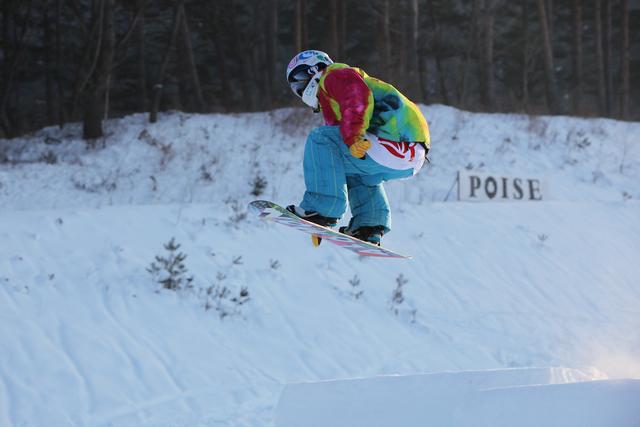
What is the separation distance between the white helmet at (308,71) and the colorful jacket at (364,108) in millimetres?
69

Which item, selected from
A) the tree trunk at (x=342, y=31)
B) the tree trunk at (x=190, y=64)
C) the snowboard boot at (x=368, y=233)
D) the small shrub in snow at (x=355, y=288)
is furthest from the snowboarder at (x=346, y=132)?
the tree trunk at (x=342, y=31)

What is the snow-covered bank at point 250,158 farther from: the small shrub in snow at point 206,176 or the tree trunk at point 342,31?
the tree trunk at point 342,31

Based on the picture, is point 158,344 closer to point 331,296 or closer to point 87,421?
point 87,421

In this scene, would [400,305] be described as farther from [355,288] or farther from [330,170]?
[330,170]

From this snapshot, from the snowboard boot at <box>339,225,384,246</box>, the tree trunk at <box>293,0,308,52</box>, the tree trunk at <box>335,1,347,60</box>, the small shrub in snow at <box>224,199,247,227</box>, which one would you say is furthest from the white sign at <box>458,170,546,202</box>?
the tree trunk at <box>335,1,347,60</box>

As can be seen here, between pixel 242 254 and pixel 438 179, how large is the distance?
5171 mm

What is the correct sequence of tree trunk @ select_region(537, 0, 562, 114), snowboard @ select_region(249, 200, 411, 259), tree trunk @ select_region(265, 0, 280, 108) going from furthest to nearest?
tree trunk @ select_region(265, 0, 280, 108)
tree trunk @ select_region(537, 0, 562, 114)
snowboard @ select_region(249, 200, 411, 259)

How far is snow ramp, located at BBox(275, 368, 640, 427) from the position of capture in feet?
11.2

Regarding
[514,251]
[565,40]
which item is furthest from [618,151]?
[565,40]

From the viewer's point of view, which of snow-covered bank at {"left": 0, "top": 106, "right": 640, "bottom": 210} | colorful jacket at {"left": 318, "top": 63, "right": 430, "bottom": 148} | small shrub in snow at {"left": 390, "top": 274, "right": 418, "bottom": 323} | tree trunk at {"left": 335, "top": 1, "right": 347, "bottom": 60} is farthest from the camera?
tree trunk at {"left": 335, "top": 1, "right": 347, "bottom": 60}

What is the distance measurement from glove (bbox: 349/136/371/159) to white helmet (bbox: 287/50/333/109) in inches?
16.5

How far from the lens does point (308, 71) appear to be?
4207 millimetres

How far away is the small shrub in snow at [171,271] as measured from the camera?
6.78 metres

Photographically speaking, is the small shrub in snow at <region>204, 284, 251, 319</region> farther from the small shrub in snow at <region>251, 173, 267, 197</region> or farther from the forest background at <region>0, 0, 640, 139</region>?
the forest background at <region>0, 0, 640, 139</region>
